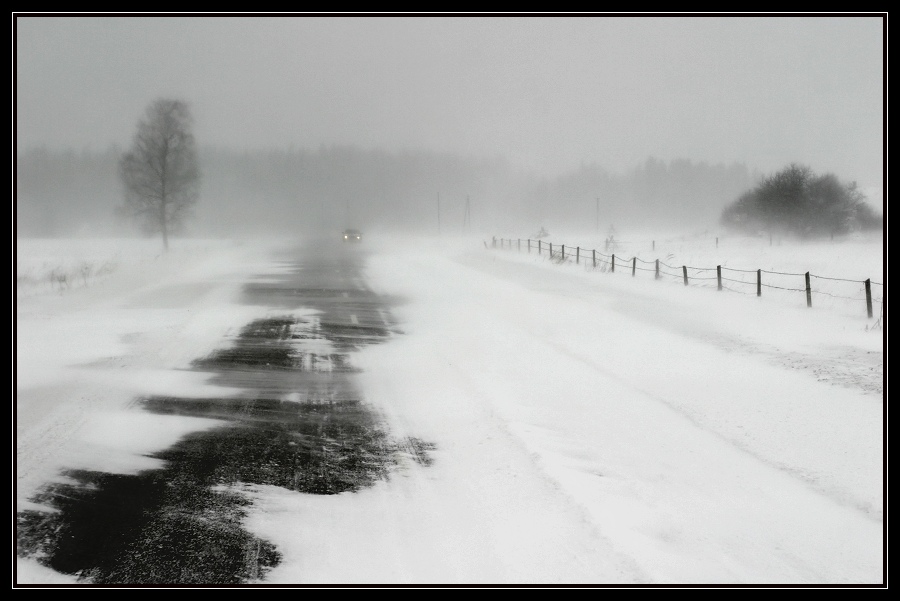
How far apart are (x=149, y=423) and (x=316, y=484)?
2.71 metres

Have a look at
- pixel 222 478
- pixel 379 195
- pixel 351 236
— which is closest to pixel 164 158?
pixel 351 236

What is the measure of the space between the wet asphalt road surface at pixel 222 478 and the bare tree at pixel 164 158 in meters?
42.9

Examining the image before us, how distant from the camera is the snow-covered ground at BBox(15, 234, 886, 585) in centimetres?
395

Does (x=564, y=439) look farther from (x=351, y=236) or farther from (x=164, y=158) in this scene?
(x=351, y=236)

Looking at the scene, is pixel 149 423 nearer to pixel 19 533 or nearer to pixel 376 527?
pixel 19 533

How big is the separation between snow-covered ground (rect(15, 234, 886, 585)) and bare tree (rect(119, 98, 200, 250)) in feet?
122

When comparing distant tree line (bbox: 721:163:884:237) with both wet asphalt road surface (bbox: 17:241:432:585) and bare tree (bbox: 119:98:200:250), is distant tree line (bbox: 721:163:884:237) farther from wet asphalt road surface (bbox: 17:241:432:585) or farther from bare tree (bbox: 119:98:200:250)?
wet asphalt road surface (bbox: 17:241:432:585)

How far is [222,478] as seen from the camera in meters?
5.20

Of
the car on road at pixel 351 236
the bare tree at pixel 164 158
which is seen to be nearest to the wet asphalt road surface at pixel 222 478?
the bare tree at pixel 164 158

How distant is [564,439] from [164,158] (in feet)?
161

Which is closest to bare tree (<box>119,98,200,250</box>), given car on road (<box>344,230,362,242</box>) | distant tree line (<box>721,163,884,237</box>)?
car on road (<box>344,230,362,242</box>)

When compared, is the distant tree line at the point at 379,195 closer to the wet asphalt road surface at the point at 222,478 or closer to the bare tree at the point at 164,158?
the bare tree at the point at 164,158

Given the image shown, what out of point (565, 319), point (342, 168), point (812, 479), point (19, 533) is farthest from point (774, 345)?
point (342, 168)

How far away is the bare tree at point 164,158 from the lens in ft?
156
